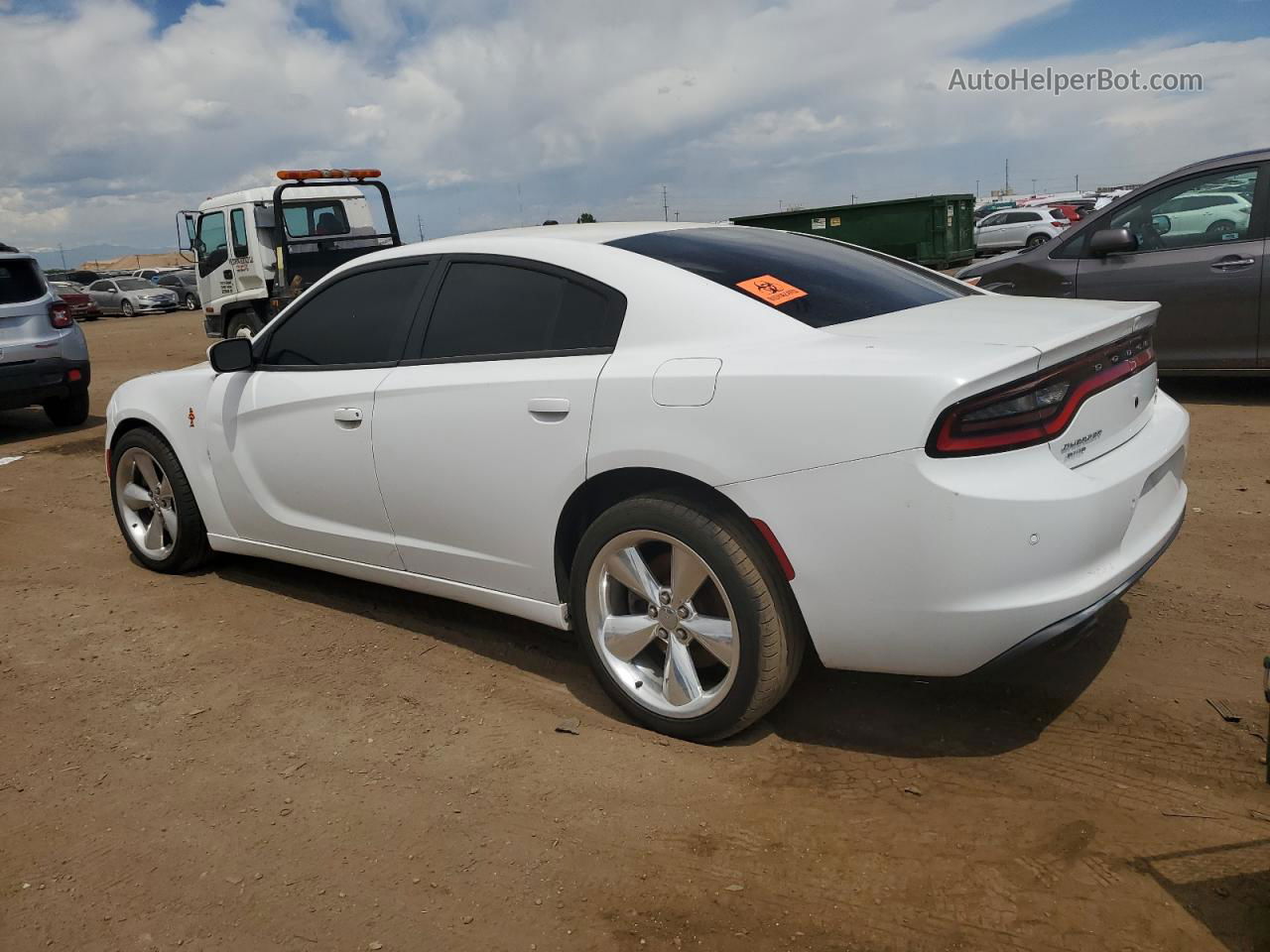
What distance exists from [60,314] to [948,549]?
9.69 m

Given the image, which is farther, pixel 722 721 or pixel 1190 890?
pixel 722 721

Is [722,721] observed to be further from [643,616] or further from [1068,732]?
[1068,732]

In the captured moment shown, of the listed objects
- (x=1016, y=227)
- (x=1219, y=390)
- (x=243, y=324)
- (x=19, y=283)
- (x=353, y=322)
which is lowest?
(x=1219, y=390)

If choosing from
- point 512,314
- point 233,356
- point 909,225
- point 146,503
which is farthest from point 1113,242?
point 909,225

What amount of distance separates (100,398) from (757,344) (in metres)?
12.0

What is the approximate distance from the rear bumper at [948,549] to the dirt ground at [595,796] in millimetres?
456

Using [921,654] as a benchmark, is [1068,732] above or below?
below

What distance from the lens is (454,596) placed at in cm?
388

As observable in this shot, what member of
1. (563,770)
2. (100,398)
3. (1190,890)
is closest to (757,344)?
(563,770)

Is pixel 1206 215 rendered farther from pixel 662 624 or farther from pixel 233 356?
pixel 233 356

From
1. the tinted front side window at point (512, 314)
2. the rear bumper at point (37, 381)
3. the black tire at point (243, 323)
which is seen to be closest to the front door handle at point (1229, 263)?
the tinted front side window at point (512, 314)

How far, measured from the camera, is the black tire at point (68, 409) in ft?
33.9

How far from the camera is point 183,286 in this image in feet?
131

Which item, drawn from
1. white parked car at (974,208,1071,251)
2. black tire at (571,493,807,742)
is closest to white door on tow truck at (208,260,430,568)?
black tire at (571,493,807,742)
